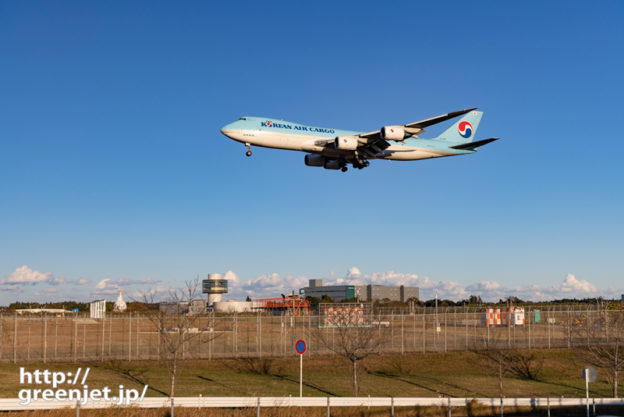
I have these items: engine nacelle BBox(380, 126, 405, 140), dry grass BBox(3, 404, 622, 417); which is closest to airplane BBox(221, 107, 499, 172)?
engine nacelle BBox(380, 126, 405, 140)

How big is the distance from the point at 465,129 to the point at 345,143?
21.0 meters

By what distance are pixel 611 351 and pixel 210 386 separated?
86.7ft

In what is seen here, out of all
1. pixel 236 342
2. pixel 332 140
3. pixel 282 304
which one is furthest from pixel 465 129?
pixel 282 304

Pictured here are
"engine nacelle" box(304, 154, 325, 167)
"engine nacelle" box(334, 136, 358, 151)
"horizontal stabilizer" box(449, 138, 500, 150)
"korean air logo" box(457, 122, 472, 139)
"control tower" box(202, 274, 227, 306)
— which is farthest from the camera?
"control tower" box(202, 274, 227, 306)

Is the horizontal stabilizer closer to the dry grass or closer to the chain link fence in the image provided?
the chain link fence

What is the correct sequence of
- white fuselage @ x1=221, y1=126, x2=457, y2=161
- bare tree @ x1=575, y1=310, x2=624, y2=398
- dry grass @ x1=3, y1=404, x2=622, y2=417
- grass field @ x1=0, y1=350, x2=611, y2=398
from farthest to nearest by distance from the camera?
white fuselage @ x1=221, y1=126, x2=457, y2=161 < bare tree @ x1=575, y1=310, x2=624, y2=398 < grass field @ x1=0, y1=350, x2=611, y2=398 < dry grass @ x1=3, y1=404, x2=622, y2=417

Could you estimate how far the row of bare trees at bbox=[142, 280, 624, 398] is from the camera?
32.3 meters

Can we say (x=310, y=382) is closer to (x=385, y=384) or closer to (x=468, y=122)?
(x=385, y=384)

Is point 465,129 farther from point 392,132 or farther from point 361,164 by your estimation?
point 392,132

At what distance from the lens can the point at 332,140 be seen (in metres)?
40.5

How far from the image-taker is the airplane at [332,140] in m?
38.8

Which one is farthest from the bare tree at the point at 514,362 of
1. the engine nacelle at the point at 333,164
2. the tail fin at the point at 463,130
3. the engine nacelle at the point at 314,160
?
the tail fin at the point at 463,130

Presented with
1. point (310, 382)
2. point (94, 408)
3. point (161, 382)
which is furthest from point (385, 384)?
point (94, 408)

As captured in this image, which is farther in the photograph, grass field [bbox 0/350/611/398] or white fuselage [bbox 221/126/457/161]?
white fuselage [bbox 221/126/457/161]
